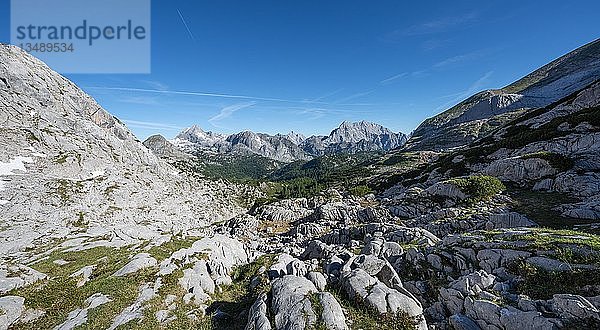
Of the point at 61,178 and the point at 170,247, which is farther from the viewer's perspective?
the point at 61,178

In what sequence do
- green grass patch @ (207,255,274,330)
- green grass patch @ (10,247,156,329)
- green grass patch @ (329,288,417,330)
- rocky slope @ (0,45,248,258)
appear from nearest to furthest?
green grass patch @ (329,288,417,330), green grass patch @ (10,247,156,329), green grass patch @ (207,255,274,330), rocky slope @ (0,45,248,258)

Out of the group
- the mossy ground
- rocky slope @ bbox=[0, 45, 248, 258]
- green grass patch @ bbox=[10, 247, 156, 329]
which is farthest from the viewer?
rocky slope @ bbox=[0, 45, 248, 258]

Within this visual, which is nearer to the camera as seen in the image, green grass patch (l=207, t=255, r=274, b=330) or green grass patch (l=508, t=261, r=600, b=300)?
green grass patch (l=508, t=261, r=600, b=300)

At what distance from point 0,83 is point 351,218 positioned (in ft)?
419

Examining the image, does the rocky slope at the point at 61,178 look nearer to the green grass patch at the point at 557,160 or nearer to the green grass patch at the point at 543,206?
the green grass patch at the point at 543,206

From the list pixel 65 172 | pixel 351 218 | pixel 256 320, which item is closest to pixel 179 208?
pixel 65 172

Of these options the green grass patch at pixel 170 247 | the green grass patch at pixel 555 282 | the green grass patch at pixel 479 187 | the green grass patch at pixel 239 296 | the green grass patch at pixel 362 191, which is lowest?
the green grass patch at pixel 239 296

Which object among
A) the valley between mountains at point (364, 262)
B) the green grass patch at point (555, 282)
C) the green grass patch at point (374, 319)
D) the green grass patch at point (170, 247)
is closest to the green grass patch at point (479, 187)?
the valley between mountains at point (364, 262)

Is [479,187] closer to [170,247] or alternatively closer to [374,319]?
[374,319]

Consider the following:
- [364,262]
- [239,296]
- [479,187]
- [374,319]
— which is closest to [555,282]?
[374,319]

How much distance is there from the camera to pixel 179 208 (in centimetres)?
9938

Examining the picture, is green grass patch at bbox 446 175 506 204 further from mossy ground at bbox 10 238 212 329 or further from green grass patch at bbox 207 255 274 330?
mossy ground at bbox 10 238 212 329

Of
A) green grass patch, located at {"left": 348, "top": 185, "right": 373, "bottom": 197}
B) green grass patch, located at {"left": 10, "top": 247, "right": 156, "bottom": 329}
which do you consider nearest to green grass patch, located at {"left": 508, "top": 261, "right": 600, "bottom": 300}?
green grass patch, located at {"left": 10, "top": 247, "right": 156, "bottom": 329}

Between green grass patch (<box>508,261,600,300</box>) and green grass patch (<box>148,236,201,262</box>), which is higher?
green grass patch (<box>508,261,600,300</box>)
